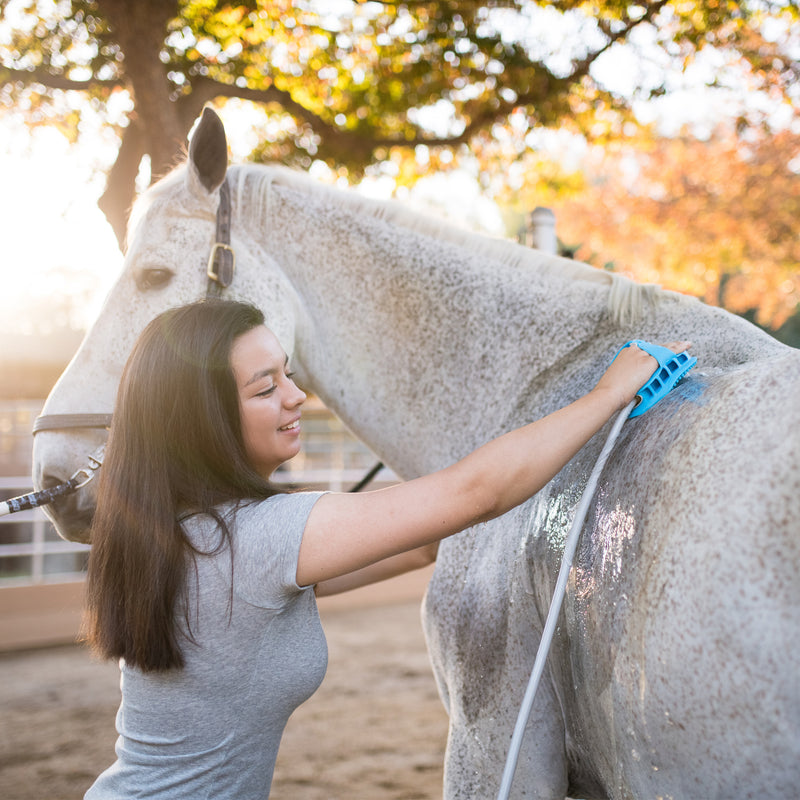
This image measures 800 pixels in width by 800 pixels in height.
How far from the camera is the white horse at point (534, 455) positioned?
3.39ft

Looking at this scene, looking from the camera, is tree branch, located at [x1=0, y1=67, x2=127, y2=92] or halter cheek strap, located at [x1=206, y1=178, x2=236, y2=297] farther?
tree branch, located at [x1=0, y1=67, x2=127, y2=92]

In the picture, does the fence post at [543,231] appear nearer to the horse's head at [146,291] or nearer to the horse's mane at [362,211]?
the horse's mane at [362,211]

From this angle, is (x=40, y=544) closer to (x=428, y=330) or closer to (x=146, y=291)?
(x=146, y=291)

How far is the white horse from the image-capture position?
3.39ft

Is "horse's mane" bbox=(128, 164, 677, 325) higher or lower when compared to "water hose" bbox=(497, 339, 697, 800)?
higher

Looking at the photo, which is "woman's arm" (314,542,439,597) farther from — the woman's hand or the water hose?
the woman's hand

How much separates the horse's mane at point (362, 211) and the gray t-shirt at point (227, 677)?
3.47 ft

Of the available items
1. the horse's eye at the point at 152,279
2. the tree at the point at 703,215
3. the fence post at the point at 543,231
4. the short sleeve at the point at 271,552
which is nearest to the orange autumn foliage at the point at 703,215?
the tree at the point at 703,215

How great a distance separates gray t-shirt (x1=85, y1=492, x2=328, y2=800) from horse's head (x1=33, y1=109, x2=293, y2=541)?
0.81 meters

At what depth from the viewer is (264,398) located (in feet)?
4.81

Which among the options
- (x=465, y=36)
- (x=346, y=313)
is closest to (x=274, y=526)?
(x=346, y=313)

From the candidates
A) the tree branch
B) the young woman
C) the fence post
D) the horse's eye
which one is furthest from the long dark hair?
the tree branch

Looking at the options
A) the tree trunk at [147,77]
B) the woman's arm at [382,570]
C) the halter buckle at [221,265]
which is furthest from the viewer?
the tree trunk at [147,77]

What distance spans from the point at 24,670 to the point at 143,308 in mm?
4922
